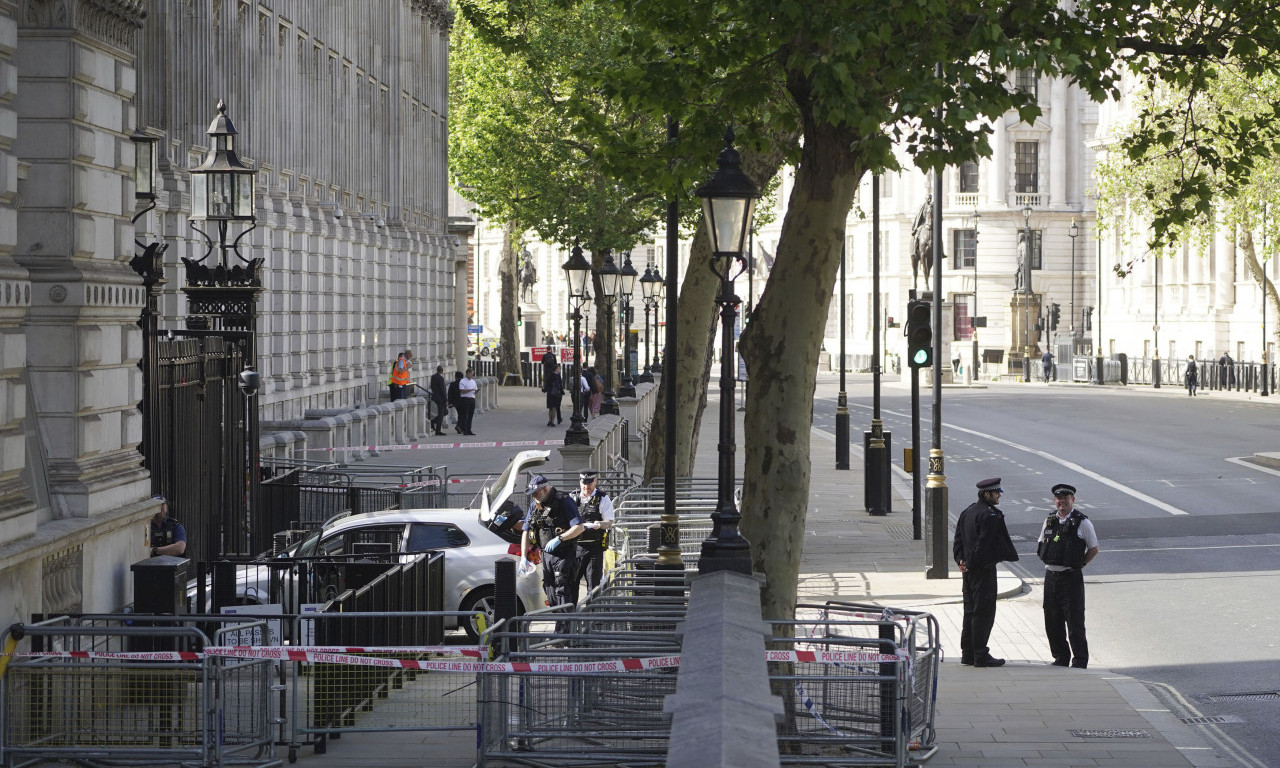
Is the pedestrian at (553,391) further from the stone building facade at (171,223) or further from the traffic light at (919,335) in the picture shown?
the traffic light at (919,335)

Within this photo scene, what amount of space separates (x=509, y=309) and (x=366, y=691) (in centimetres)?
6194

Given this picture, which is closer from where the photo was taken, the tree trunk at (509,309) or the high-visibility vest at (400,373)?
the high-visibility vest at (400,373)

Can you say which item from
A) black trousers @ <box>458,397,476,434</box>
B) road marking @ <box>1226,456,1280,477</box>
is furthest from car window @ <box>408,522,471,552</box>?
black trousers @ <box>458,397,476,434</box>

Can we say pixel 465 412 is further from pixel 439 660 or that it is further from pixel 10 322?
pixel 439 660

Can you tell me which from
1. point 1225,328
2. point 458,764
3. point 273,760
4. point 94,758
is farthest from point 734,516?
point 1225,328

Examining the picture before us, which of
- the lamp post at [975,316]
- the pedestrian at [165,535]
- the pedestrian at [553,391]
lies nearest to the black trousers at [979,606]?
the pedestrian at [165,535]

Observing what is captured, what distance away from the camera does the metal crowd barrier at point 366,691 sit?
10.6 m

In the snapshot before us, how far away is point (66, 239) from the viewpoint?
1224 centimetres

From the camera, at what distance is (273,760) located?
10.2 m

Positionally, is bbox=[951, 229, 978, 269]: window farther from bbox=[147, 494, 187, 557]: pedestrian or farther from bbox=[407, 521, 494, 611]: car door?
bbox=[147, 494, 187, 557]: pedestrian

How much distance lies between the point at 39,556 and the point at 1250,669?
9709mm

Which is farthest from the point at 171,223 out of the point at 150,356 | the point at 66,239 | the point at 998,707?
the point at 998,707

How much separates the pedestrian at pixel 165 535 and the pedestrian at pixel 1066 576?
23.4 ft

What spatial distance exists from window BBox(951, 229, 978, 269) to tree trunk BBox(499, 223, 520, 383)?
43.3 metres
